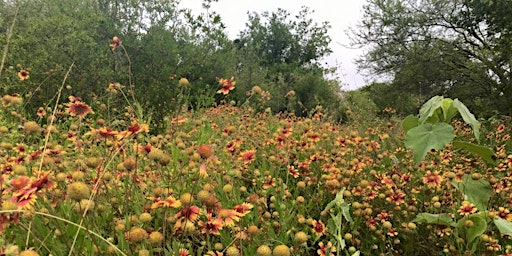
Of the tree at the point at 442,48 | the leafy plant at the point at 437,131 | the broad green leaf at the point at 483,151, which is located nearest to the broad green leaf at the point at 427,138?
the leafy plant at the point at 437,131

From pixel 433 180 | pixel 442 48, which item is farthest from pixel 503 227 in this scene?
pixel 442 48

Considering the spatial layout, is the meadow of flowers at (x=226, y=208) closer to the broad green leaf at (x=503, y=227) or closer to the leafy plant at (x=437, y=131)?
the broad green leaf at (x=503, y=227)

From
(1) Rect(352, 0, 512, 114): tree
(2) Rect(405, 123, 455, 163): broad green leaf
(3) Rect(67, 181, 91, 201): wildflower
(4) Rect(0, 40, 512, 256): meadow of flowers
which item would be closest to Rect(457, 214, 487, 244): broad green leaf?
(4) Rect(0, 40, 512, 256): meadow of flowers

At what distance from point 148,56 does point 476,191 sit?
847cm

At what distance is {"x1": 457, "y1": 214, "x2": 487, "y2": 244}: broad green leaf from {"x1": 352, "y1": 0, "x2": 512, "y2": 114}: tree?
6331mm

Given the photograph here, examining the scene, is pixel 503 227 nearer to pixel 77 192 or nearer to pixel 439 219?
pixel 439 219

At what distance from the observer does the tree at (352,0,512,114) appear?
7.62 meters

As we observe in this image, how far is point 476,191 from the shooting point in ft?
4.69

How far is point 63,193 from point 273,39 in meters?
18.7

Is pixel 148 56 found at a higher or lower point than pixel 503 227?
higher

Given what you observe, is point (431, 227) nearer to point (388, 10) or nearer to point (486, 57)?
point (486, 57)

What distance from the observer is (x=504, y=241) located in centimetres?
153

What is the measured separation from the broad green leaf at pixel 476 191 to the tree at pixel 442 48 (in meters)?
6.14

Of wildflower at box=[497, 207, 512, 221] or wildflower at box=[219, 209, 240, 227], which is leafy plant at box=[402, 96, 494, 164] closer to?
wildflower at box=[497, 207, 512, 221]
